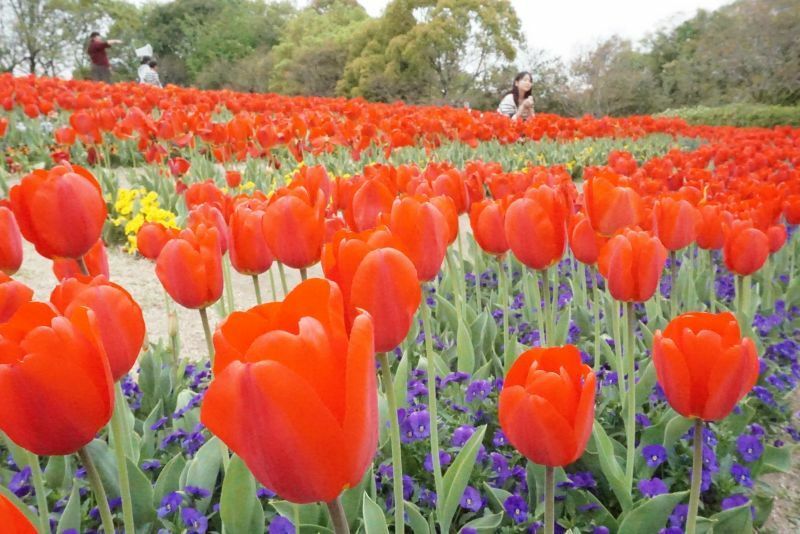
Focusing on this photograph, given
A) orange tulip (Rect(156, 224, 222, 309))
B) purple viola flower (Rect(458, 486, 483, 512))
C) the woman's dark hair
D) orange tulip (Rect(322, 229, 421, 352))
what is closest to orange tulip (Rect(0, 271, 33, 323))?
orange tulip (Rect(156, 224, 222, 309))

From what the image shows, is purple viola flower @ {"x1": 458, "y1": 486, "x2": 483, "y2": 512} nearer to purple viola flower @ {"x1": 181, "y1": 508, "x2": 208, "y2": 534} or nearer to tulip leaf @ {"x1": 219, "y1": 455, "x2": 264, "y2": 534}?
tulip leaf @ {"x1": 219, "y1": 455, "x2": 264, "y2": 534}

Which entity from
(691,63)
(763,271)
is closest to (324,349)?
(763,271)

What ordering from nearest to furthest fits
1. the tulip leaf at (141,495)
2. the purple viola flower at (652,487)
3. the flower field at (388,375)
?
the flower field at (388,375)
the tulip leaf at (141,495)
the purple viola flower at (652,487)

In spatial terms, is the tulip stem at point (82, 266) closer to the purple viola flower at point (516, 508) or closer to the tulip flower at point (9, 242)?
the tulip flower at point (9, 242)

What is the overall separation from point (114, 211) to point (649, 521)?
475cm

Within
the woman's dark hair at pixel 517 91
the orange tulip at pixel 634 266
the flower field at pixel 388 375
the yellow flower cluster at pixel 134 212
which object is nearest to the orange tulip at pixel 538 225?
the flower field at pixel 388 375

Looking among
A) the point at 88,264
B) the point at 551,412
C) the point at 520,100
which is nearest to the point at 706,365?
the point at 551,412

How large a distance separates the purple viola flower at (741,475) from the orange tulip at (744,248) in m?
0.66

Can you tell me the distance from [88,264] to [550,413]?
1.30m

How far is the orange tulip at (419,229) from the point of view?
1268 mm

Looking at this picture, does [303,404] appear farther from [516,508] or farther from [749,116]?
[749,116]

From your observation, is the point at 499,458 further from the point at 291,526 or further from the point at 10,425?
the point at 10,425

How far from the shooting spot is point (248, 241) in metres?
1.61

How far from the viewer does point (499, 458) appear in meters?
1.70
